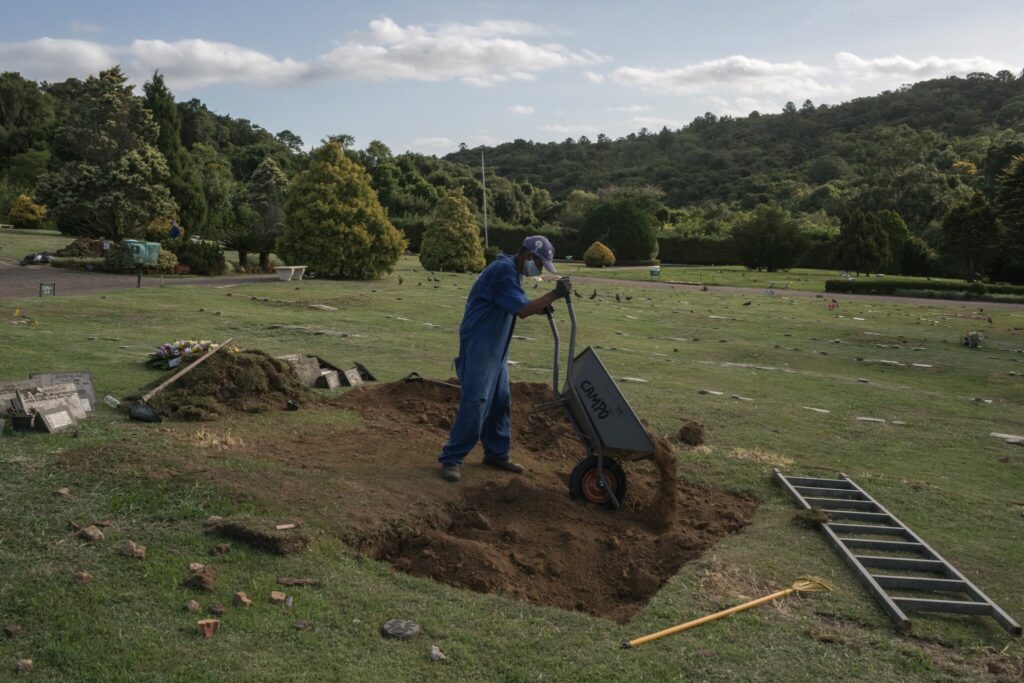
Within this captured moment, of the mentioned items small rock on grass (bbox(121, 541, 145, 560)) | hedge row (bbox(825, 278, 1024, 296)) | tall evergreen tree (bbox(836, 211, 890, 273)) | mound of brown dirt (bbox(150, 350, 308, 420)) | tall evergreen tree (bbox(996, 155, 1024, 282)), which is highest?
tall evergreen tree (bbox(996, 155, 1024, 282))

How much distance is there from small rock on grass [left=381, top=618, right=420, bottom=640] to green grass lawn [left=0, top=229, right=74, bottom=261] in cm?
2711

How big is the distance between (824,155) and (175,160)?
79.0m

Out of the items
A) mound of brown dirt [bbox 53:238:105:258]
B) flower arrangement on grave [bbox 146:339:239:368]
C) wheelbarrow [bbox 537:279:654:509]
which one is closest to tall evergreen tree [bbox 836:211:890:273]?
mound of brown dirt [bbox 53:238:105:258]

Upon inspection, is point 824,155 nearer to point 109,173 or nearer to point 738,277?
point 738,277

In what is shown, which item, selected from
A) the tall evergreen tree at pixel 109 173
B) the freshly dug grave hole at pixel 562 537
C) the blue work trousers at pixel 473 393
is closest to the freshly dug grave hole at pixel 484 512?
the freshly dug grave hole at pixel 562 537

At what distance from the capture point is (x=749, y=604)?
4.99 meters

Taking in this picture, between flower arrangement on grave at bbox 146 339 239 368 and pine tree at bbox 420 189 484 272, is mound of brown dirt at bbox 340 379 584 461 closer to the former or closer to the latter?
flower arrangement on grave at bbox 146 339 239 368

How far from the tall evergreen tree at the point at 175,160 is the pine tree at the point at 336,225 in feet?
36.7

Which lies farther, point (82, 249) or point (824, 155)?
point (824, 155)

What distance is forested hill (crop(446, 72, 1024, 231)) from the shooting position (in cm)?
6312

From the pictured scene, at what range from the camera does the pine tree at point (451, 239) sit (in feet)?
112

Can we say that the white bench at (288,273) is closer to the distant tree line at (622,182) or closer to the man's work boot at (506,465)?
the distant tree line at (622,182)

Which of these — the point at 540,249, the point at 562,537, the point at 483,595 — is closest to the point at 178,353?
the point at 540,249

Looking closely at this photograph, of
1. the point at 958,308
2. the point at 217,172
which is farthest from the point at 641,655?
the point at 217,172
